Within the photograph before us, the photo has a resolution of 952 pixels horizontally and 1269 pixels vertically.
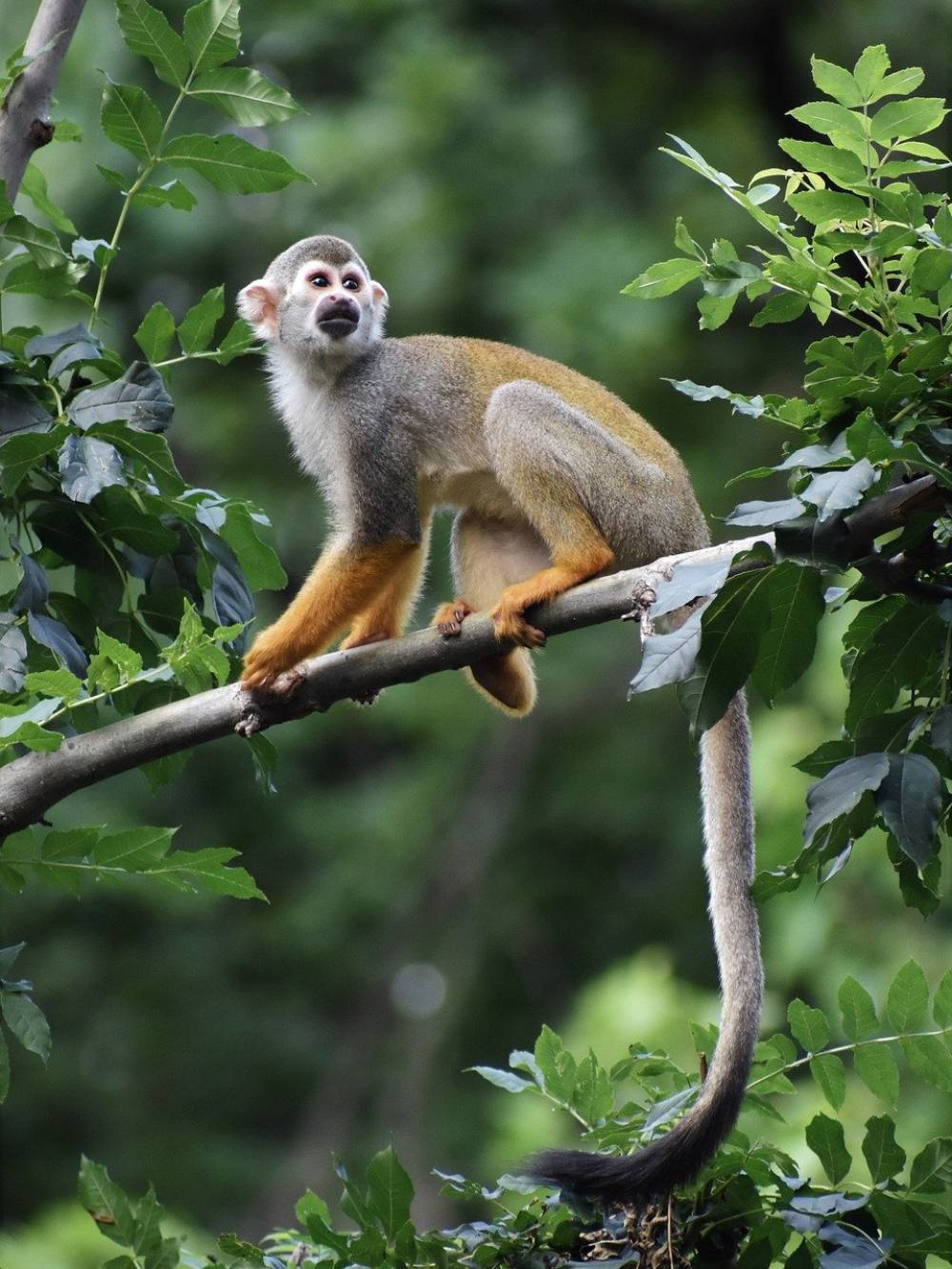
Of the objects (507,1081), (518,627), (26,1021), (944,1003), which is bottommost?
(507,1081)

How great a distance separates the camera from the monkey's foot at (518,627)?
3.54m

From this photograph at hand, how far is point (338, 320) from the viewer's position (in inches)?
194

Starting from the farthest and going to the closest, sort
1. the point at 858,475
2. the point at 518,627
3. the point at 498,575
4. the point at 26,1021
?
the point at 498,575, the point at 518,627, the point at 26,1021, the point at 858,475

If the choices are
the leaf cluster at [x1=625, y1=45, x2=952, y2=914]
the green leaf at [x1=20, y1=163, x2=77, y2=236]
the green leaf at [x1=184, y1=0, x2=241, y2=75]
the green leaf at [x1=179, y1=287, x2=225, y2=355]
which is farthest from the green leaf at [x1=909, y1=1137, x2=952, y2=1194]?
the green leaf at [x1=20, y1=163, x2=77, y2=236]

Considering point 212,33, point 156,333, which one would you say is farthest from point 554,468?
point 212,33

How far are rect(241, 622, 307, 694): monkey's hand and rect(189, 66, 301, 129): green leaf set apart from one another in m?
1.22

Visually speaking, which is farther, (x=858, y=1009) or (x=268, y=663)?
(x=268, y=663)

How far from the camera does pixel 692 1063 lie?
269 inches

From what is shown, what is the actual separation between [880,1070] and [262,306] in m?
3.23

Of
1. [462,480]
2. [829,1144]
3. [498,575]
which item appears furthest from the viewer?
[462,480]

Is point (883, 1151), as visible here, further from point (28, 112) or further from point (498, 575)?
point (28, 112)

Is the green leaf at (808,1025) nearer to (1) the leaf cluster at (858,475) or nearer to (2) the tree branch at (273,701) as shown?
(1) the leaf cluster at (858,475)

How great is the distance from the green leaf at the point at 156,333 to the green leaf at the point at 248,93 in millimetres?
457

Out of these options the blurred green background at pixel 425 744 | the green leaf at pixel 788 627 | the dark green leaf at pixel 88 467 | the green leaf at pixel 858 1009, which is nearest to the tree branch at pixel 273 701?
the green leaf at pixel 788 627
